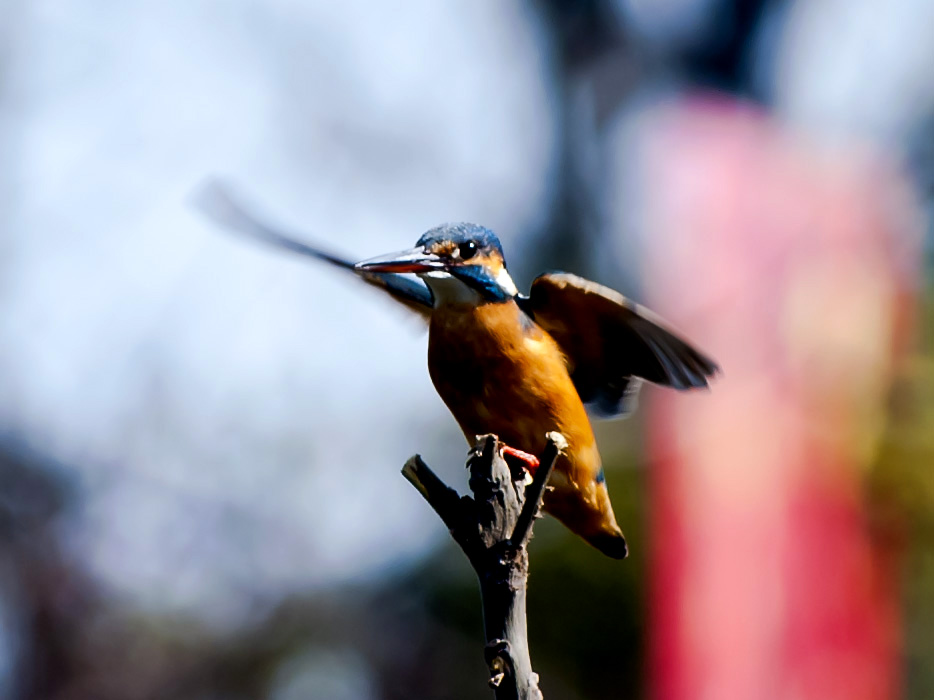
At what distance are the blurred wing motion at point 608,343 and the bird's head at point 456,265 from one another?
0.14 metres

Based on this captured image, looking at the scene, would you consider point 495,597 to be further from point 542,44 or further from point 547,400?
point 542,44

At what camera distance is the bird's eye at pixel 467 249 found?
2.80 metres

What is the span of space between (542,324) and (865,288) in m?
5.71

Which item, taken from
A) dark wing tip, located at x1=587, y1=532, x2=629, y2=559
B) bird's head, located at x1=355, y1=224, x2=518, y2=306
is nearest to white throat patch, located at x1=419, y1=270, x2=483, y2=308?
bird's head, located at x1=355, y1=224, x2=518, y2=306

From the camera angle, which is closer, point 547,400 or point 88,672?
point 547,400

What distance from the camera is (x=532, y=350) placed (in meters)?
2.79

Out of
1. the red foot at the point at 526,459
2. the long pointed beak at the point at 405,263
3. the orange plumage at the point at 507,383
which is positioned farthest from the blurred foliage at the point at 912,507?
the long pointed beak at the point at 405,263

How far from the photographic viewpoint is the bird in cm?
271

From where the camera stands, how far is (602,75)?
11.9 metres

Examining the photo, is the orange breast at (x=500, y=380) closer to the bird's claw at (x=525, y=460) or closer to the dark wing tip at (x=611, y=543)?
the bird's claw at (x=525, y=460)

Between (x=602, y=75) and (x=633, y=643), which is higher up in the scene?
(x=602, y=75)

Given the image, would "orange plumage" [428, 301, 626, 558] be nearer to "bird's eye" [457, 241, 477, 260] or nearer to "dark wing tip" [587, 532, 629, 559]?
"bird's eye" [457, 241, 477, 260]

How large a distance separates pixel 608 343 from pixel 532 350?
0.96 feet

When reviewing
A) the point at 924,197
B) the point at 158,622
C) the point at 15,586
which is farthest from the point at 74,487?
the point at 924,197
